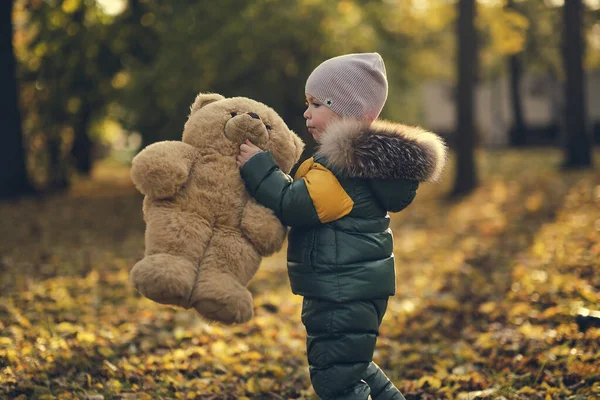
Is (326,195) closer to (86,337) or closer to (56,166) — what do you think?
(86,337)

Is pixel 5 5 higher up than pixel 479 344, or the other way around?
pixel 5 5

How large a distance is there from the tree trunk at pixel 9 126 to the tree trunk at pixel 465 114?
346 inches

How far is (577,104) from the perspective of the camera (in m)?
13.2

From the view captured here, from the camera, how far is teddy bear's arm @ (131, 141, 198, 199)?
9.22 ft

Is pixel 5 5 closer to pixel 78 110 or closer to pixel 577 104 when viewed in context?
pixel 78 110

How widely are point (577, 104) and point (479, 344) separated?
9755mm

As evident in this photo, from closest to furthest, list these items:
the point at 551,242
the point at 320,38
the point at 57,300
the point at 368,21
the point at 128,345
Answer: the point at 128,345
the point at 57,300
the point at 551,242
the point at 320,38
the point at 368,21

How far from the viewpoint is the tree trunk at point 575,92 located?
1262cm

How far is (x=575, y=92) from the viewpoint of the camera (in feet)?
43.0

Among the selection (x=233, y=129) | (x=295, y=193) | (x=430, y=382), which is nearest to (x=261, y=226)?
(x=295, y=193)

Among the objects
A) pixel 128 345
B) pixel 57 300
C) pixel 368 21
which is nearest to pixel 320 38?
pixel 368 21

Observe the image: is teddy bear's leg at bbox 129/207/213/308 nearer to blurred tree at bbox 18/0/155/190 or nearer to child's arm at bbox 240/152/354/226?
child's arm at bbox 240/152/354/226

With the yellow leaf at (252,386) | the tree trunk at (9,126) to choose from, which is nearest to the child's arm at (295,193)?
the yellow leaf at (252,386)

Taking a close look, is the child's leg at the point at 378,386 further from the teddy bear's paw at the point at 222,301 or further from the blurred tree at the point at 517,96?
the blurred tree at the point at 517,96
